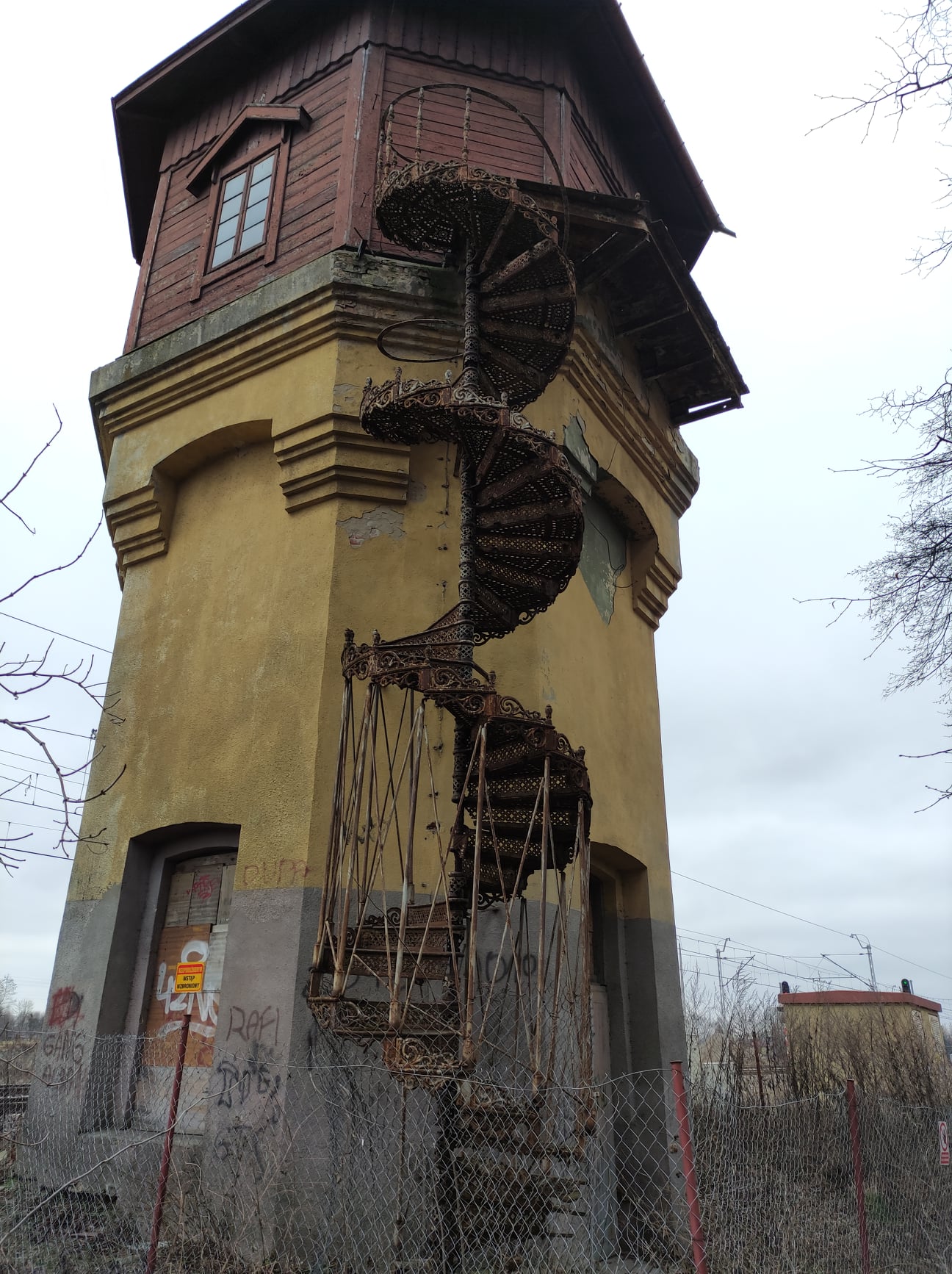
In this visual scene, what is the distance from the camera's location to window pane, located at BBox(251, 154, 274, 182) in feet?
35.4

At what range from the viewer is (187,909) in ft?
27.9

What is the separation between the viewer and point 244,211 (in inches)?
428

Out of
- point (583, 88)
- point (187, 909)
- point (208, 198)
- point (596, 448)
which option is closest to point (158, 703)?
point (187, 909)

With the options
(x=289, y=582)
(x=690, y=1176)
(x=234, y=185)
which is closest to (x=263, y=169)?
(x=234, y=185)

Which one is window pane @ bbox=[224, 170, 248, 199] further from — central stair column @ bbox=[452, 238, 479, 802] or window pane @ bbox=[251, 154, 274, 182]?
central stair column @ bbox=[452, 238, 479, 802]

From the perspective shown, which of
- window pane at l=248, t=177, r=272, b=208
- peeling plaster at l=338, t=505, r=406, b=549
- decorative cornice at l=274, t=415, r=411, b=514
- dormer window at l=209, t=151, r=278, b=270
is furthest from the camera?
window pane at l=248, t=177, r=272, b=208

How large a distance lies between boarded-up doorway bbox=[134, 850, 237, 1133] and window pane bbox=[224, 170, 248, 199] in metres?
7.20

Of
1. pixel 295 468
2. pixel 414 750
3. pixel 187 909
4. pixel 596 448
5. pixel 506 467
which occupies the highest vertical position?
pixel 596 448

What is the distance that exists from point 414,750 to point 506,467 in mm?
2379

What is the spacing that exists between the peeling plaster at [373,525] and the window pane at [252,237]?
378cm

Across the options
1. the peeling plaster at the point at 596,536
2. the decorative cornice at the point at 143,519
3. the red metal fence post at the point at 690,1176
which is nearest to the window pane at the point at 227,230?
the decorative cornice at the point at 143,519

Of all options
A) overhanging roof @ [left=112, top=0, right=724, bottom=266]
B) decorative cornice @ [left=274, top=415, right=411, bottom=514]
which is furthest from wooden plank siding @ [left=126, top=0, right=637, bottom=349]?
decorative cornice @ [left=274, top=415, right=411, bottom=514]

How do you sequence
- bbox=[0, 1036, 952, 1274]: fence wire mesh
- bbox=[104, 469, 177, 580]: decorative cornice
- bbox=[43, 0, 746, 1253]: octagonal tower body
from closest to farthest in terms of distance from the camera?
bbox=[0, 1036, 952, 1274]: fence wire mesh → bbox=[43, 0, 746, 1253]: octagonal tower body → bbox=[104, 469, 177, 580]: decorative cornice

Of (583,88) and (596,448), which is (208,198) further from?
(596,448)
